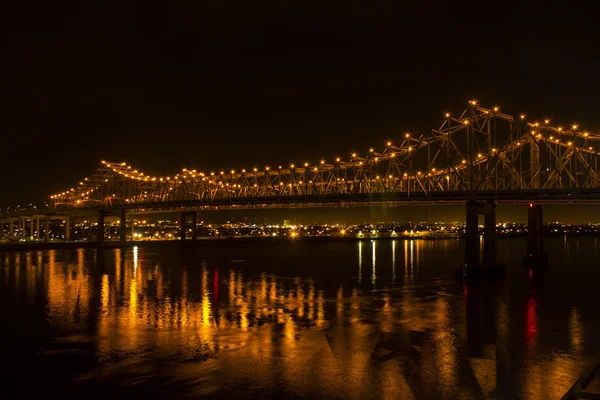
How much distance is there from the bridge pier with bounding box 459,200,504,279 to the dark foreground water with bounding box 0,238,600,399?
130 inches

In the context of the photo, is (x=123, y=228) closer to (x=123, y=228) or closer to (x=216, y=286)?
(x=123, y=228)

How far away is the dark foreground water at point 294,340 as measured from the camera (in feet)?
48.0

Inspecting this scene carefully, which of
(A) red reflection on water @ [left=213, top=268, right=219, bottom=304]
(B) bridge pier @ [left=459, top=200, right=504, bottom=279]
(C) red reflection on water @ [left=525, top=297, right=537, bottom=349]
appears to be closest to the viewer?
(C) red reflection on water @ [left=525, top=297, right=537, bottom=349]

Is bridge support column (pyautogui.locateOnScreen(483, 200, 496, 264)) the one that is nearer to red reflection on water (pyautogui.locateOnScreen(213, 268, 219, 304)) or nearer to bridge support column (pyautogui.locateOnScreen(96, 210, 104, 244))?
red reflection on water (pyautogui.locateOnScreen(213, 268, 219, 304))

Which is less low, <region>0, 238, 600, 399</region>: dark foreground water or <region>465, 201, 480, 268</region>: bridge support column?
<region>465, 201, 480, 268</region>: bridge support column

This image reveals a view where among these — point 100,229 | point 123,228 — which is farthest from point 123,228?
point 100,229

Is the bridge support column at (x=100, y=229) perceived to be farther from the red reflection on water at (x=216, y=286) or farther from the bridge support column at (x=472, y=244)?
the bridge support column at (x=472, y=244)

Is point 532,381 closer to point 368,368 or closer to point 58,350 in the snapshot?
point 368,368

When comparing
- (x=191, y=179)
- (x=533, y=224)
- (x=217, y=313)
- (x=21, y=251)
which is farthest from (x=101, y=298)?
(x=191, y=179)

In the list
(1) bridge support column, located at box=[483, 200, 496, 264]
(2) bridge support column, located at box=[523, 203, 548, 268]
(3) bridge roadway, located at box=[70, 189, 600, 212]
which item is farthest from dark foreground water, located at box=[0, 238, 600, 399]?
(2) bridge support column, located at box=[523, 203, 548, 268]

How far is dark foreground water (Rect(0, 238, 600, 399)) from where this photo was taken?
14.6 m

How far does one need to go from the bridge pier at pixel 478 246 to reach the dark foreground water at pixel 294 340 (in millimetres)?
3301

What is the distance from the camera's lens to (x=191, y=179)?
11344 centimetres

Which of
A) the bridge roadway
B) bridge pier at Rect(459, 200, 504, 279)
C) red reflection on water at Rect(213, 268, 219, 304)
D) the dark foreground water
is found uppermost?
the bridge roadway
